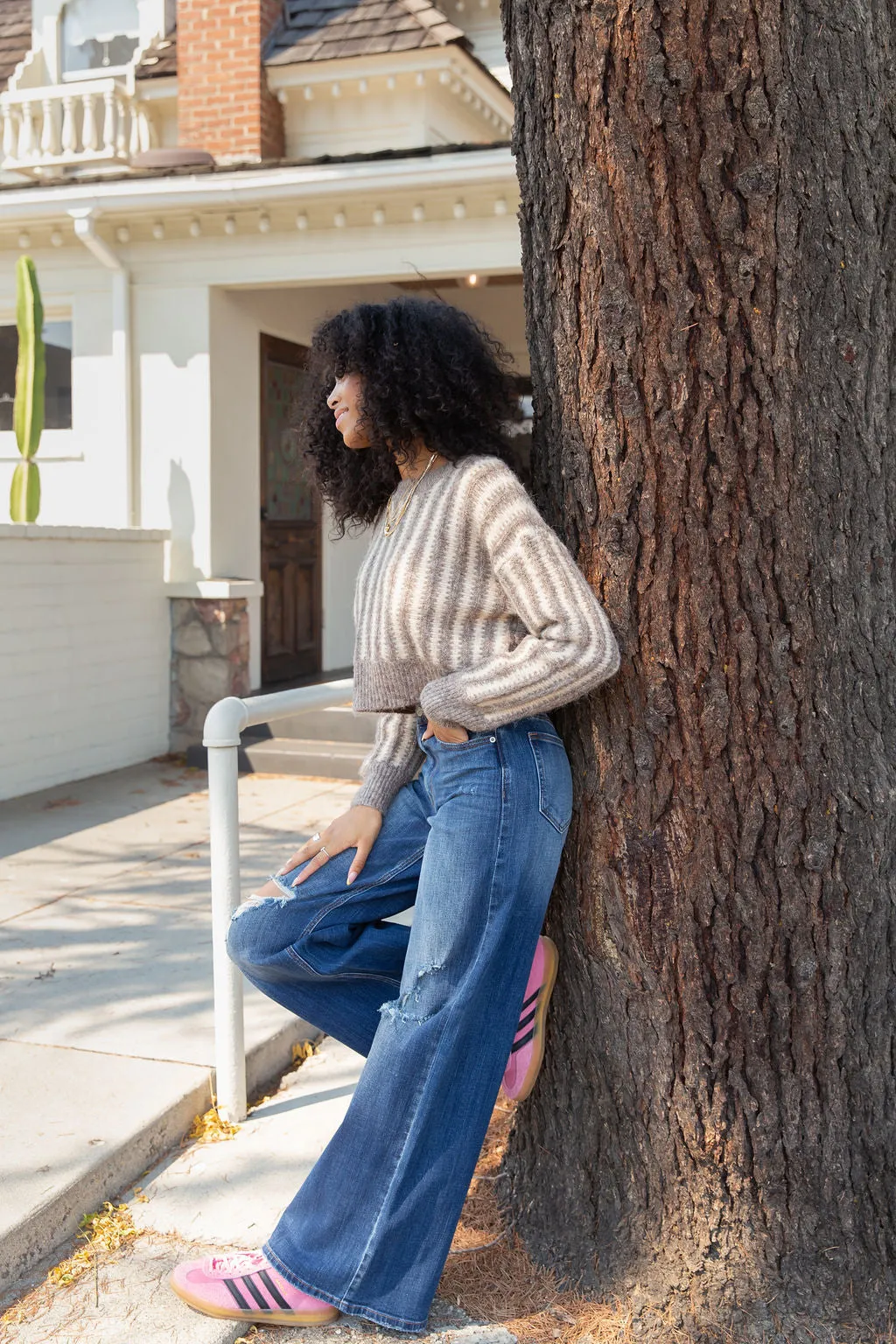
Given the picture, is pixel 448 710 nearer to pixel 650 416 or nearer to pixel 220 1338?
pixel 650 416

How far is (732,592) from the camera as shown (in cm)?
209

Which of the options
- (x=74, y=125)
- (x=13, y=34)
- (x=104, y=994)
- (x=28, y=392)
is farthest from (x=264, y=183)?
(x=13, y=34)

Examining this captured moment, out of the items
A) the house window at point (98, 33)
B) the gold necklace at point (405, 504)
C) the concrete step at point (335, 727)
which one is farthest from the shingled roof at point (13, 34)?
the gold necklace at point (405, 504)

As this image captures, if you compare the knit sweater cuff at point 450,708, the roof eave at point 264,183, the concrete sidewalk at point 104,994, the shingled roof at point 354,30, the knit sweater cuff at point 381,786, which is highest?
the shingled roof at point 354,30

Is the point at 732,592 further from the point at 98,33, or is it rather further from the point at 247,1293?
the point at 98,33

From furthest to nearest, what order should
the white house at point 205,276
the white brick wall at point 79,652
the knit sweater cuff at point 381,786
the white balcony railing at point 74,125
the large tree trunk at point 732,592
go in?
the white balcony railing at point 74,125 → the white house at point 205,276 → the white brick wall at point 79,652 → the knit sweater cuff at point 381,786 → the large tree trunk at point 732,592

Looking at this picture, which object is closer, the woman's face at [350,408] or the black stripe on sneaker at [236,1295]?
the black stripe on sneaker at [236,1295]

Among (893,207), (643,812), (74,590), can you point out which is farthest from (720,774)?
(74,590)

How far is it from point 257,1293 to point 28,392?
22.6ft

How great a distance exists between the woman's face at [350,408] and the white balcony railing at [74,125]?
8666 mm

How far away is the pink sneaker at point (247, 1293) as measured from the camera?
2141 millimetres

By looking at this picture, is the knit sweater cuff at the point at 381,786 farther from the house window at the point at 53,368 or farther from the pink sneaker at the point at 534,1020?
the house window at the point at 53,368

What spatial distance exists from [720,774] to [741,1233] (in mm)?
815

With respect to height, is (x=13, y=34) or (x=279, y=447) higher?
(x=13, y=34)
